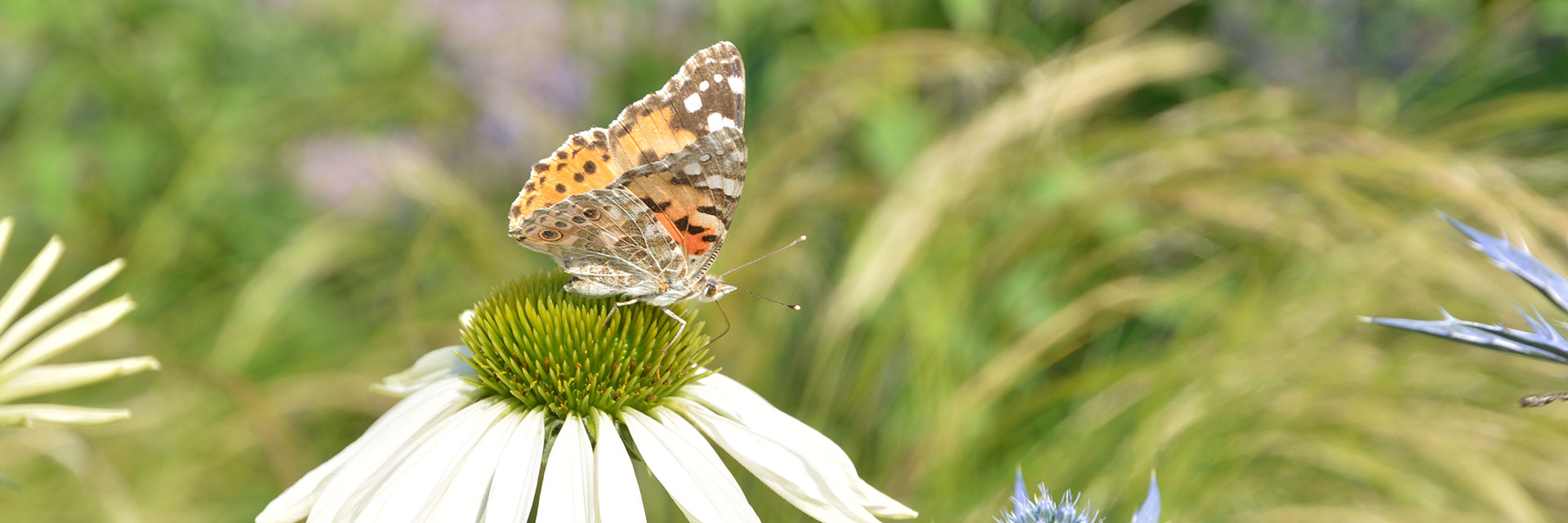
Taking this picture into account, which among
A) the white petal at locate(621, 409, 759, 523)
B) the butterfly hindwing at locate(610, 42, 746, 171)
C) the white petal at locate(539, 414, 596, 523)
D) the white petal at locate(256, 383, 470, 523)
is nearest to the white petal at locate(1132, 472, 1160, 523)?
the white petal at locate(621, 409, 759, 523)

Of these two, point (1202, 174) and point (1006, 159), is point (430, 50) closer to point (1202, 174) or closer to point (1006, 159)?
point (1006, 159)

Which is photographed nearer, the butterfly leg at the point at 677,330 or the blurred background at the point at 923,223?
the butterfly leg at the point at 677,330

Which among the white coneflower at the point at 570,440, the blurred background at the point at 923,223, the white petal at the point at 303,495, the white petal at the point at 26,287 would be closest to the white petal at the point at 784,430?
Answer: the white coneflower at the point at 570,440

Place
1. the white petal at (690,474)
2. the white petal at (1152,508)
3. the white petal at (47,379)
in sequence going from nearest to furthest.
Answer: the white petal at (1152,508) → the white petal at (690,474) → the white petal at (47,379)

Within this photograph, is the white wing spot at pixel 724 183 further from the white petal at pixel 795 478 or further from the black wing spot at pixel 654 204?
the white petal at pixel 795 478

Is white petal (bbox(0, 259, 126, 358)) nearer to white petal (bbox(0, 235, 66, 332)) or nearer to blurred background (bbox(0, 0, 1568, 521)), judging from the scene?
white petal (bbox(0, 235, 66, 332))

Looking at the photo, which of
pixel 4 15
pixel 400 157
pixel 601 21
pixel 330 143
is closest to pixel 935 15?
pixel 601 21
